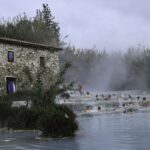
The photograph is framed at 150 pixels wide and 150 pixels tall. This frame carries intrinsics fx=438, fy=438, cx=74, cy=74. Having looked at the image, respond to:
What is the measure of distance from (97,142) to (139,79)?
37.3 meters

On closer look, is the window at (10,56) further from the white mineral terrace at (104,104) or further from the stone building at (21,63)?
the white mineral terrace at (104,104)

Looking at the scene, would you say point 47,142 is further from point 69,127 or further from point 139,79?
point 139,79

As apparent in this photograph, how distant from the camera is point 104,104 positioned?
32.9 metres

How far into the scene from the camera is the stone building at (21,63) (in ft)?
111

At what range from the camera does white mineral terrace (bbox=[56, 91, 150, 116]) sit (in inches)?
1211

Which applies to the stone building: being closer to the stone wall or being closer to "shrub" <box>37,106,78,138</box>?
the stone wall

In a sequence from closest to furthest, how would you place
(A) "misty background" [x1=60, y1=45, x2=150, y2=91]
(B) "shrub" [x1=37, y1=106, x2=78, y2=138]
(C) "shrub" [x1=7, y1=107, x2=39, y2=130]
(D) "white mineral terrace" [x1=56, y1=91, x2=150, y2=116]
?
(B) "shrub" [x1=37, y1=106, x2=78, y2=138] → (C) "shrub" [x1=7, y1=107, x2=39, y2=130] → (D) "white mineral terrace" [x1=56, y1=91, x2=150, y2=116] → (A) "misty background" [x1=60, y1=45, x2=150, y2=91]

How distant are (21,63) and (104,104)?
7.68 meters

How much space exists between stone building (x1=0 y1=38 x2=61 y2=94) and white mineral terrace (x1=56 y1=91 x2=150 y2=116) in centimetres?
297

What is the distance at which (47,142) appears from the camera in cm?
1424

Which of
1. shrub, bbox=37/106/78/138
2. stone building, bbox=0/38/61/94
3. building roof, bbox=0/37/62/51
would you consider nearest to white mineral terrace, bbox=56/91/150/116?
stone building, bbox=0/38/61/94

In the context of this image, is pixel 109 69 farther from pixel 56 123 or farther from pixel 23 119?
pixel 56 123

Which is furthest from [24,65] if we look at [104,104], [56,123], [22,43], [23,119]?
[56,123]

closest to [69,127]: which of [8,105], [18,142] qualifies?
[18,142]
